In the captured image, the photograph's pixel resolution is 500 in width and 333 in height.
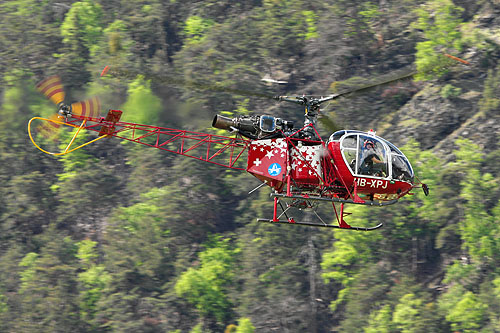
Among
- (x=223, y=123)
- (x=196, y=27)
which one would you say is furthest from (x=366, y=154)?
(x=196, y=27)

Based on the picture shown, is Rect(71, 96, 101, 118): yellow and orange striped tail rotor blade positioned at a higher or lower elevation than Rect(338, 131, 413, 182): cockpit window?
higher

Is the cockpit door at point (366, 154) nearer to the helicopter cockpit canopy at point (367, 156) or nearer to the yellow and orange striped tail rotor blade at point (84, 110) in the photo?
the helicopter cockpit canopy at point (367, 156)

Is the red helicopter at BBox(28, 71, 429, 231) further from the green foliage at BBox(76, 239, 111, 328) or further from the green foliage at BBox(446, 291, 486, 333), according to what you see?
the green foliage at BBox(76, 239, 111, 328)

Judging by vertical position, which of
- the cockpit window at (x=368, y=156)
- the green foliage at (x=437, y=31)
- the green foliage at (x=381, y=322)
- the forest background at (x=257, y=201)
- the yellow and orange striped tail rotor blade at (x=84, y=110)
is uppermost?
the yellow and orange striped tail rotor blade at (x=84, y=110)

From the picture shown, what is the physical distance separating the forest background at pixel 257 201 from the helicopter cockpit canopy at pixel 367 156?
14474 millimetres

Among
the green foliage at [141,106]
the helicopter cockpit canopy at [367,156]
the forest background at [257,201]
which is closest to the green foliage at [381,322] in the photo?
the forest background at [257,201]

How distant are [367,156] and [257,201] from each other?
16.0 metres

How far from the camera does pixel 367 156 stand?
17.6 meters

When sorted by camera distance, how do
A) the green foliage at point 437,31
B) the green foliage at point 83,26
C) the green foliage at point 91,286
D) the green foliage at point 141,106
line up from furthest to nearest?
the green foliage at point 83,26
the green foliage at point 437,31
the green foliage at point 91,286
the green foliage at point 141,106

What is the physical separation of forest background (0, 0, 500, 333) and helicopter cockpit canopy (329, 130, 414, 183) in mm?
14474

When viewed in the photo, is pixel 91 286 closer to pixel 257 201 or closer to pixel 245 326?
pixel 245 326

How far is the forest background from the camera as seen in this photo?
31.4 m

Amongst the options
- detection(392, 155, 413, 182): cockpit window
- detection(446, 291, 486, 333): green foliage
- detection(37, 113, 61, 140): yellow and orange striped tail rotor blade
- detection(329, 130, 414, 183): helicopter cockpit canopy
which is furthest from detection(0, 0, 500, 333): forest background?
detection(329, 130, 414, 183): helicopter cockpit canopy

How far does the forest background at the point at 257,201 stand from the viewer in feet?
103
